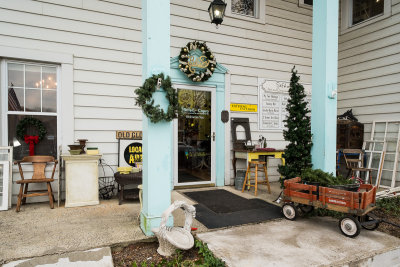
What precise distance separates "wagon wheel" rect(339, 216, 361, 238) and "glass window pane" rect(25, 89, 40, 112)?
481cm

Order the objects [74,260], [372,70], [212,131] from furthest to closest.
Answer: [372,70] → [212,131] → [74,260]

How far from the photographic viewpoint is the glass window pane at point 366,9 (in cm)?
598

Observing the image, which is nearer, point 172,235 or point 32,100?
point 172,235

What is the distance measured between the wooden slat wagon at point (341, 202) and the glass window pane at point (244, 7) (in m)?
4.12

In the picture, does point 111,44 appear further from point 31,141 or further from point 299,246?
point 299,246

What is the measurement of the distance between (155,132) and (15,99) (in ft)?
9.49

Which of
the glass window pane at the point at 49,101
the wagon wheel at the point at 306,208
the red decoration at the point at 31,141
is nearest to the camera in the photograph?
the wagon wheel at the point at 306,208

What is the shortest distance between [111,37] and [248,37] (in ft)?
9.76

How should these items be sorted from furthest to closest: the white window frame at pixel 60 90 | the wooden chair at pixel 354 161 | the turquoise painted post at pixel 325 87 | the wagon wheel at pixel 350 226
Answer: the wooden chair at pixel 354 161
the white window frame at pixel 60 90
the turquoise painted post at pixel 325 87
the wagon wheel at pixel 350 226

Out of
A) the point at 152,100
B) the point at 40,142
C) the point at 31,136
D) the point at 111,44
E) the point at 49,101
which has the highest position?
the point at 111,44

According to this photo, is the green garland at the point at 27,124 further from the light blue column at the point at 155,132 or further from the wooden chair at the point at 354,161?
the wooden chair at the point at 354,161

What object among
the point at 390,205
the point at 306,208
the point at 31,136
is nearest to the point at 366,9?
the point at 390,205

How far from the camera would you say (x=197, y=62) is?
514 centimetres

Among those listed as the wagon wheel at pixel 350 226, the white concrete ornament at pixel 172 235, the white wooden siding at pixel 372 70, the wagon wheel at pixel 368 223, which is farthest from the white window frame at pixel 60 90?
the white wooden siding at pixel 372 70
